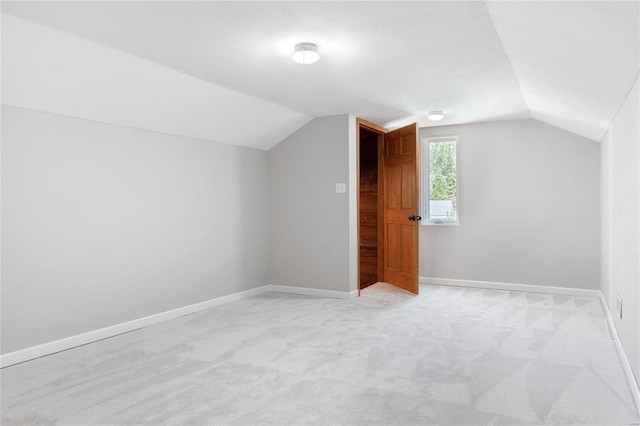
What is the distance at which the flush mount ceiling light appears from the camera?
2914 millimetres

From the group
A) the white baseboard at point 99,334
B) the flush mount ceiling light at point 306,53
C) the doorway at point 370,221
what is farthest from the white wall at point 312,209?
the flush mount ceiling light at point 306,53

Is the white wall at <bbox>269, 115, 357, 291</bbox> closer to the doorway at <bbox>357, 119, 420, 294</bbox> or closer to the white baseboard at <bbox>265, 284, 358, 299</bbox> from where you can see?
the white baseboard at <bbox>265, 284, 358, 299</bbox>

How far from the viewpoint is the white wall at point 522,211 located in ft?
16.9

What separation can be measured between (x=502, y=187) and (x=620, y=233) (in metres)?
2.38

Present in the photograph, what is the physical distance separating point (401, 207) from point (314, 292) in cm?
154

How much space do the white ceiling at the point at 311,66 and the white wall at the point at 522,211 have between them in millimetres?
744

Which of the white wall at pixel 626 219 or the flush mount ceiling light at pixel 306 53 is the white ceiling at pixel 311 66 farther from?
the white wall at pixel 626 219

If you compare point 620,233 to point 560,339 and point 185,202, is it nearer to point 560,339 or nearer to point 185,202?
point 560,339

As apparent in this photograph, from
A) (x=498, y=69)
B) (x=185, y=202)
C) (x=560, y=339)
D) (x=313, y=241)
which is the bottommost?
(x=560, y=339)

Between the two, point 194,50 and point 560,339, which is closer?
point 194,50

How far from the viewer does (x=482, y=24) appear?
2582mm

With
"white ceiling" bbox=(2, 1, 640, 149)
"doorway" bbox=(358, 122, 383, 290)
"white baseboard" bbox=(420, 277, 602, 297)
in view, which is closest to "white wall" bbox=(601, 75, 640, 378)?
"white ceiling" bbox=(2, 1, 640, 149)

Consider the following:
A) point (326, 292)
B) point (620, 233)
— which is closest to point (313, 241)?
point (326, 292)

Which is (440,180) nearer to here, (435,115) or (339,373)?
(435,115)
